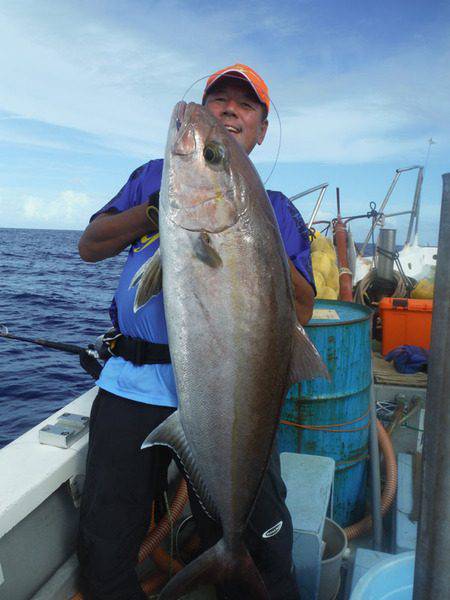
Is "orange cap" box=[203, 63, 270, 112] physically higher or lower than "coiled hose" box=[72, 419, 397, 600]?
higher

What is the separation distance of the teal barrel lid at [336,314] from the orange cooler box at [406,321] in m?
2.33

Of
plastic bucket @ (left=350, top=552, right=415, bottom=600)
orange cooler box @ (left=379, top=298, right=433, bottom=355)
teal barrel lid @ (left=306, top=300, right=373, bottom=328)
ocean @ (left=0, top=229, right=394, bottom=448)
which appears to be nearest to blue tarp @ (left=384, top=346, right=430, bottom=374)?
orange cooler box @ (left=379, top=298, right=433, bottom=355)

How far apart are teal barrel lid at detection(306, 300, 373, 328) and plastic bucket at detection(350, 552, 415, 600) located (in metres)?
1.62

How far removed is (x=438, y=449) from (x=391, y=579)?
3.25 feet

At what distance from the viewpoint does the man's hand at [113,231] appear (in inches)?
77.2

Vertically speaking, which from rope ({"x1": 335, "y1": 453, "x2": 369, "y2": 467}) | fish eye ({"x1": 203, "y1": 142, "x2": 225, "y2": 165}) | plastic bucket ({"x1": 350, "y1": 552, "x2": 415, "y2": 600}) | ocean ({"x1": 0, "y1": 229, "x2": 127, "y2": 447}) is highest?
fish eye ({"x1": 203, "y1": 142, "x2": 225, "y2": 165})

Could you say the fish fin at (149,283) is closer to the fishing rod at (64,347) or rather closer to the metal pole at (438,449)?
the metal pole at (438,449)

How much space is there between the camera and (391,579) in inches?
68.1

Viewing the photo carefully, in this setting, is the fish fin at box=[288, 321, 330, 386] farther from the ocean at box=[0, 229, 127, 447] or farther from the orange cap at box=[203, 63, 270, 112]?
the ocean at box=[0, 229, 127, 447]

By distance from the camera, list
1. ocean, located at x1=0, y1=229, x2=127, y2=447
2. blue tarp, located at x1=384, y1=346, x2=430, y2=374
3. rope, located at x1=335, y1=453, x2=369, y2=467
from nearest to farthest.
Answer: rope, located at x1=335, y1=453, x2=369, y2=467 < blue tarp, located at x1=384, y1=346, x2=430, y2=374 < ocean, located at x1=0, y1=229, x2=127, y2=447

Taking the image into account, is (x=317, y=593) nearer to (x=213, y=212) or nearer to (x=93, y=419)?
(x=93, y=419)

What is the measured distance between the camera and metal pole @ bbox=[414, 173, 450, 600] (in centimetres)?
99

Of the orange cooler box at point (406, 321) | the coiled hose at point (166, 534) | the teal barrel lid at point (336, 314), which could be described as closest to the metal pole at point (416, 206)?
the orange cooler box at point (406, 321)

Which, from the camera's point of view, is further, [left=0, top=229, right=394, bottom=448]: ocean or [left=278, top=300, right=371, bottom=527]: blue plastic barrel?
[left=0, top=229, right=394, bottom=448]: ocean
